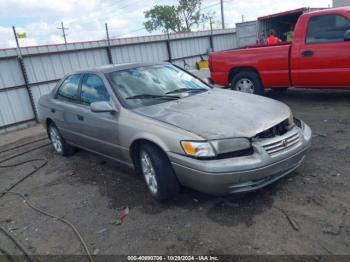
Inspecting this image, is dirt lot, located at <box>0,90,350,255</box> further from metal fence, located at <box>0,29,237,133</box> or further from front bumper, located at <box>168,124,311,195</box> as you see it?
metal fence, located at <box>0,29,237,133</box>

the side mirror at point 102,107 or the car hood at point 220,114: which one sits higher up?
the side mirror at point 102,107

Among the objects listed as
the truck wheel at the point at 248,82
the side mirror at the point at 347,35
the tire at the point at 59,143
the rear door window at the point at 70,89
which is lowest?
the tire at the point at 59,143

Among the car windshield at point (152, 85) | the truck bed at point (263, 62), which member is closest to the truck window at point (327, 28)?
the truck bed at point (263, 62)

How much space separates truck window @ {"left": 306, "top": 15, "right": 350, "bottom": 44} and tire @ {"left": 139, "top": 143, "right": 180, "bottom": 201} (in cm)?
475

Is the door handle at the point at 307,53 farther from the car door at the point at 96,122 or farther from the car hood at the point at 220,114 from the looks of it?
the car door at the point at 96,122

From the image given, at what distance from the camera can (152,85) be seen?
14.3ft

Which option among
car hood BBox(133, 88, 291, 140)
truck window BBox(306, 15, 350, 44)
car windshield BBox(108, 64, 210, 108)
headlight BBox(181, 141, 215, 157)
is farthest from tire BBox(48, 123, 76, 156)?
truck window BBox(306, 15, 350, 44)

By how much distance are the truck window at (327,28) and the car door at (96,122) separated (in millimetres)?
4597

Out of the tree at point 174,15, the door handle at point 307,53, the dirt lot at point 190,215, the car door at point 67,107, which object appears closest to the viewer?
the dirt lot at point 190,215

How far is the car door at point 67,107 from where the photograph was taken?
5.09m

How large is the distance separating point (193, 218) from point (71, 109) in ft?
9.20

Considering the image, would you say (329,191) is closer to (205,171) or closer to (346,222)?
(346,222)

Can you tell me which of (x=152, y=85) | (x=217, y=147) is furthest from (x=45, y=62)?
(x=217, y=147)

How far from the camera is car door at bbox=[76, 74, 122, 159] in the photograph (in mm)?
4184
